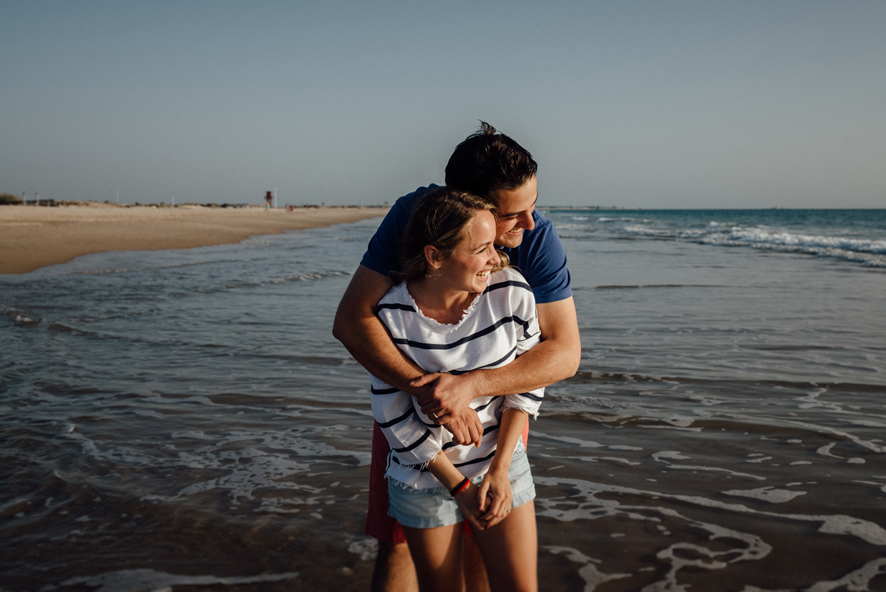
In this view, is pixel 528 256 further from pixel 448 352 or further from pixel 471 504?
pixel 471 504

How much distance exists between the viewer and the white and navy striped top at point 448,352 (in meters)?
2.04

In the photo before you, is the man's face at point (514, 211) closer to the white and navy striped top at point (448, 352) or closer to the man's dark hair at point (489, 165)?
the man's dark hair at point (489, 165)

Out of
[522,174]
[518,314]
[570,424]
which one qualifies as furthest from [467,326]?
[570,424]

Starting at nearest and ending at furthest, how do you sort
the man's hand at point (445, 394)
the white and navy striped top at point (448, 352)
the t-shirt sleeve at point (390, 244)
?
the man's hand at point (445, 394) < the white and navy striped top at point (448, 352) < the t-shirt sleeve at point (390, 244)

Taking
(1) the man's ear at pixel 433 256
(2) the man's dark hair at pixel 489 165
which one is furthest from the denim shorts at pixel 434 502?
(2) the man's dark hair at pixel 489 165

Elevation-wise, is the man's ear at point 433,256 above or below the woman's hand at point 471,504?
above

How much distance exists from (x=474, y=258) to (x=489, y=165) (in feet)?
1.08

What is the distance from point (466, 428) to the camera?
6.55 feet

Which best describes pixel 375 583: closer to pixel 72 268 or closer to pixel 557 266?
pixel 557 266

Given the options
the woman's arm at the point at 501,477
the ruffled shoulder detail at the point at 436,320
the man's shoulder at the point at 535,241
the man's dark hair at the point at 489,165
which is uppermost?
the man's dark hair at the point at 489,165

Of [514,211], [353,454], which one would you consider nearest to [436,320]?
[514,211]

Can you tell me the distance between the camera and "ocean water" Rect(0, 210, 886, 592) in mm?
2797

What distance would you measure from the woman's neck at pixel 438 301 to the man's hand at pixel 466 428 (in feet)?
1.10

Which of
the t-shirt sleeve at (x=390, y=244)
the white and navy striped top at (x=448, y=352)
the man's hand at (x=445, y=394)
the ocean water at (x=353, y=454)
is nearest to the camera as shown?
the man's hand at (x=445, y=394)
